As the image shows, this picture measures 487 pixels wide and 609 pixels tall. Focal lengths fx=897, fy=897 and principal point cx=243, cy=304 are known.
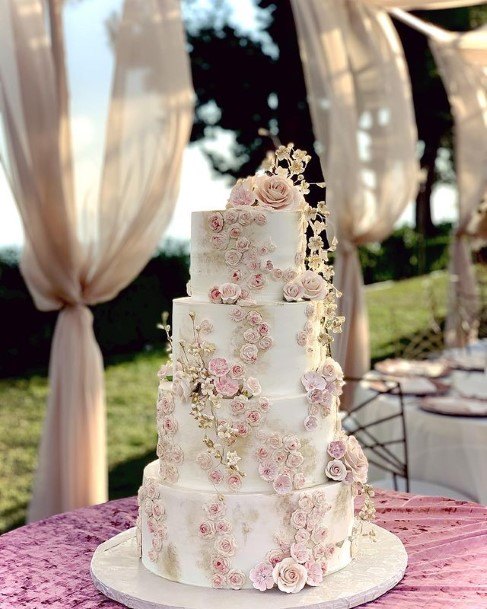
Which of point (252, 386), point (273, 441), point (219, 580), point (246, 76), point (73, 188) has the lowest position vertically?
point (219, 580)

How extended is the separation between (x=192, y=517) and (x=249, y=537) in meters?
0.15

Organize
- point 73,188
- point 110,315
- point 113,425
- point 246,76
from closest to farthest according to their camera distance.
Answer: point 73,188 < point 113,425 < point 110,315 < point 246,76

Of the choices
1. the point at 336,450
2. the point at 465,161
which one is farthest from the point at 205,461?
the point at 465,161

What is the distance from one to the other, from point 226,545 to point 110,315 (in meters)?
8.68

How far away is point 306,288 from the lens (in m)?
2.37

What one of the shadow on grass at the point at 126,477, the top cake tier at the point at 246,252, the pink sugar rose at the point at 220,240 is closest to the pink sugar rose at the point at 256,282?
the top cake tier at the point at 246,252

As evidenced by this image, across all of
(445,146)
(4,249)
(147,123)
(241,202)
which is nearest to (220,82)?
(4,249)

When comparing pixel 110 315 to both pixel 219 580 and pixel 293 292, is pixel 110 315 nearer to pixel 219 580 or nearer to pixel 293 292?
pixel 293 292

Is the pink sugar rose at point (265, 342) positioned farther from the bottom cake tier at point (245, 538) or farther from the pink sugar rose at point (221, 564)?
the pink sugar rose at point (221, 564)

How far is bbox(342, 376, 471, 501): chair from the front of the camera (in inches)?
163

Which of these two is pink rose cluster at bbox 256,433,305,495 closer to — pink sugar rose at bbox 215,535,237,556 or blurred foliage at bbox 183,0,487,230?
pink sugar rose at bbox 215,535,237,556

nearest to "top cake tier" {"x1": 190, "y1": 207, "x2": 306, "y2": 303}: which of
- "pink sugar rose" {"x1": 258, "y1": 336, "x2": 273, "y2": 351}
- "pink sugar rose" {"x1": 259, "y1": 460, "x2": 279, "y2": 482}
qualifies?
"pink sugar rose" {"x1": 258, "y1": 336, "x2": 273, "y2": 351}

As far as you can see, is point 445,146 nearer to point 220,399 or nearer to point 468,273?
point 468,273

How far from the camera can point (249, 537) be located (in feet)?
7.29
